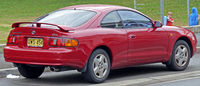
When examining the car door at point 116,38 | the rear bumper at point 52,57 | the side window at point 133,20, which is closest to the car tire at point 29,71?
the rear bumper at point 52,57

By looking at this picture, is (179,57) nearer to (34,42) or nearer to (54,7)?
(34,42)

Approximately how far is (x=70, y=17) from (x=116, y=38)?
88cm

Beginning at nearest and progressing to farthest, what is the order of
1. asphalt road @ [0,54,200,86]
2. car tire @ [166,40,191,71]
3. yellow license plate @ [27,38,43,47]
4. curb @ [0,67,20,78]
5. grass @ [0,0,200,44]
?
yellow license plate @ [27,38,43,47], asphalt road @ [0,54,200,86], curb @ [0,67,20,78], car tire @ [166,40,191,71], grass @ [0,0,200,44]

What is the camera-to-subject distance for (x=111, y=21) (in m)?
10.1

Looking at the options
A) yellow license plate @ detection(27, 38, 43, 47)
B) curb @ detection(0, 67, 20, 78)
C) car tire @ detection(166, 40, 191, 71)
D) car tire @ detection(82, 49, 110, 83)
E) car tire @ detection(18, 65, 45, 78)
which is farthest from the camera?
car tire @ detection(166, 40, 191, 71)

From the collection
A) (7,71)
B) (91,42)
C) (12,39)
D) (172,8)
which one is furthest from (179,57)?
(172,8)

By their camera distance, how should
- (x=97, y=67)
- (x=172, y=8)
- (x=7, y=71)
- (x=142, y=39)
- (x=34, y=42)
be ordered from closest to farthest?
(x=34, y=42) → (x=97, y=67) → (x=142, y=39) → (x=7, y=71) → (x=172, y=8)

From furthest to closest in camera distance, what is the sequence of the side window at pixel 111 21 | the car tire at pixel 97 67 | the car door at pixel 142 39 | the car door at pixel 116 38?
1. the car door at pixel 142 39
2. the side window at pixel 111 21
3. the car door at pixel 116 38
4. the car tire at pixel 97 67

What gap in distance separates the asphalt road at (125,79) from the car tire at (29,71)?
10 cm

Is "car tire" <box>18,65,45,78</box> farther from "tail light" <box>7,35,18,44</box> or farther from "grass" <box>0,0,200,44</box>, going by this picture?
"grass" <box>0,0,200,44</box>

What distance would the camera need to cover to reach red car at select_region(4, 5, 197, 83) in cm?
911

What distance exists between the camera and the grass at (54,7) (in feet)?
136

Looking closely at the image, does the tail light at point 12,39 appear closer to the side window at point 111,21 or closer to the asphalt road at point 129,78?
the asphalt road at point 129,78

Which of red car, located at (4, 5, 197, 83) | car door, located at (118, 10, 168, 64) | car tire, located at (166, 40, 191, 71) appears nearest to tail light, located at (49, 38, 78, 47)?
red car, located at (4, 5, 197, 83)
